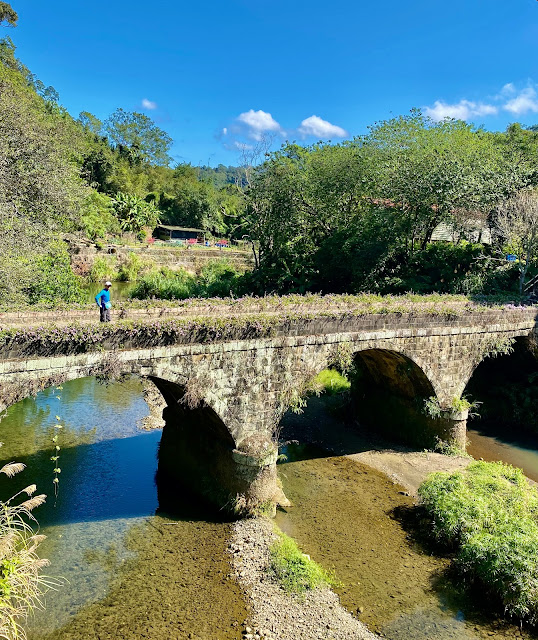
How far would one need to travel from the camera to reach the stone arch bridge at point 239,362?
33.5ft

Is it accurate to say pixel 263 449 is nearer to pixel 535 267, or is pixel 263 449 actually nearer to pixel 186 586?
pixel 186 586

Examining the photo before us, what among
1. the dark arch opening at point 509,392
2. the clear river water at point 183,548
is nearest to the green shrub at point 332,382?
the dark arch opening at point 509,392

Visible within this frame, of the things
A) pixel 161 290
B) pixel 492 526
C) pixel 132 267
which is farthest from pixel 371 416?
pixel 132 267

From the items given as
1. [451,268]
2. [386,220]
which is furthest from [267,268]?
[451,268]

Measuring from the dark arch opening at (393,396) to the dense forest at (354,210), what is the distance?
8.69 meters

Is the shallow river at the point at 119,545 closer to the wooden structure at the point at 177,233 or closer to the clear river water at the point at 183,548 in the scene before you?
the clear river water at the point at 183,548

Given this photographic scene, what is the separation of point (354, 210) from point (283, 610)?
26.6 meters

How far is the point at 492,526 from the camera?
11922 mm

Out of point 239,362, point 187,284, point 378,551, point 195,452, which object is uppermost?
point 187,284

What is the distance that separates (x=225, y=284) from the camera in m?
40.8

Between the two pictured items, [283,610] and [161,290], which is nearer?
[283,610]

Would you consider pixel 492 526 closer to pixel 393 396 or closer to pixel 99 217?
pixel 393 396

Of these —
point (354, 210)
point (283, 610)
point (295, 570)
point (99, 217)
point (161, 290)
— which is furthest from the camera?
point (99, 217)

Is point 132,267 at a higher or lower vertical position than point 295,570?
higher
